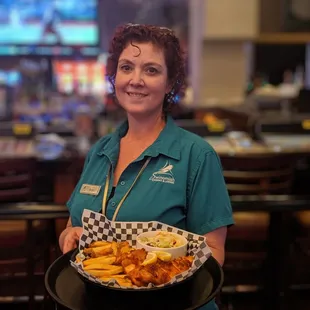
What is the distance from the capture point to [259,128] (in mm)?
3939

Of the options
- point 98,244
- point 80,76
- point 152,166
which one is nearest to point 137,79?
point 152,166

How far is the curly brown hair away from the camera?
4.94 feet

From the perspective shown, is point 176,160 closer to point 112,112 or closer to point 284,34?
point 112,112

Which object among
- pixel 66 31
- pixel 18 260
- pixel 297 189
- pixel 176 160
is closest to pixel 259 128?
pixel 297 189

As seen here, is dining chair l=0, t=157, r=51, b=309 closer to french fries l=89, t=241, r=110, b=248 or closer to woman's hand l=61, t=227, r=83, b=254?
woman's hand l=61, t=227, r=83, b=254

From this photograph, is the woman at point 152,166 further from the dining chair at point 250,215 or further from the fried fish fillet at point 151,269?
the dining chair at point 250,215

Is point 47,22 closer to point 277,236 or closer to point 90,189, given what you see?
point 277,236

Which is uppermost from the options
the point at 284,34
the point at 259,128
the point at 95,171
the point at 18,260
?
the point at 284,34

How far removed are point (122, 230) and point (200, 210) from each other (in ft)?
0.76

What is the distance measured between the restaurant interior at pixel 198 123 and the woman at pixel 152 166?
0.20 metres

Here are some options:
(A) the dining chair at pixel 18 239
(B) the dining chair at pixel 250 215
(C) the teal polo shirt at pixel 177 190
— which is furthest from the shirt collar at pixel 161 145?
(B) the dining chair at pixel 250 215

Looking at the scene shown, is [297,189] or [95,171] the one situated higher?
[95,171]

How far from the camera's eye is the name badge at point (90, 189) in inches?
60.6

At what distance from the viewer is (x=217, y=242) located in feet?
A: 4.80
